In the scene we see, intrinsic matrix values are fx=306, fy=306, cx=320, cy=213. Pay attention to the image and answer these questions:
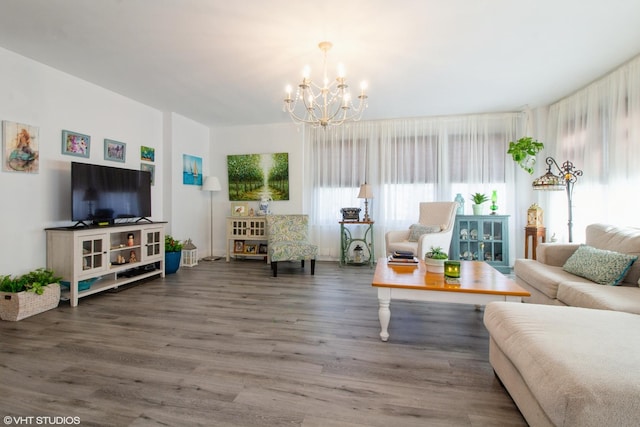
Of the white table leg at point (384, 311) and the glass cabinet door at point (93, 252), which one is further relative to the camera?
the glass cabinet door at point (93, 252)

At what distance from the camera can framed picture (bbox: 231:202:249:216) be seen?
18.3 feet

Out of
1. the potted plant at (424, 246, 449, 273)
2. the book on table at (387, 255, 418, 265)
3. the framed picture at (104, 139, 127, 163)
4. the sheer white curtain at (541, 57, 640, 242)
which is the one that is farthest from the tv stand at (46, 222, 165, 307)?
the sheer white curtain at (541, 57, 640, 242)

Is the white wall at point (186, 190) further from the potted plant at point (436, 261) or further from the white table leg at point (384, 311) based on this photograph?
the potted plant at point (436, 261)

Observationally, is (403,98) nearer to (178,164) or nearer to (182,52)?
(182,52)

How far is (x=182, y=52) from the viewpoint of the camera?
2.85m

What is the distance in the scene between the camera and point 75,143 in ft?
11.3

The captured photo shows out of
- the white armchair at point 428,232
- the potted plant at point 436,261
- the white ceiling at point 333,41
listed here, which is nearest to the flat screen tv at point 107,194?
the white ceiling at point 333,41

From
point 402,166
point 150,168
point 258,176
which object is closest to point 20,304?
point 150,168

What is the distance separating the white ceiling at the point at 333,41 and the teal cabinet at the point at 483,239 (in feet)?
5.77

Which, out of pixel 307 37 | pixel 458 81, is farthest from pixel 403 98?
pixel 307 37

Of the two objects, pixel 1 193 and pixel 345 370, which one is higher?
pixel 1 193

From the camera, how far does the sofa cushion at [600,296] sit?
5.92 feet

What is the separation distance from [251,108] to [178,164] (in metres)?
1.51

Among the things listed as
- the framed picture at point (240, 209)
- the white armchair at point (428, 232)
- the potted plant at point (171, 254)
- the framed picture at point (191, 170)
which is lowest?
the potted plant at point (171, 254)
